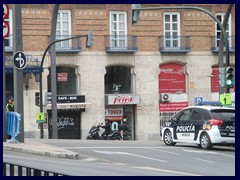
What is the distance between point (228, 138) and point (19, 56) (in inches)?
302

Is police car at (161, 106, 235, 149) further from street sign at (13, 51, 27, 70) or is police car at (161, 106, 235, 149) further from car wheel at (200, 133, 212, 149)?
street sign at (13, 51, 27, 70)

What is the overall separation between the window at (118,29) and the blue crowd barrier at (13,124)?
21.4 meters

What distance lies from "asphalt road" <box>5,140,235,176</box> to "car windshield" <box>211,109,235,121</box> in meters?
1.15

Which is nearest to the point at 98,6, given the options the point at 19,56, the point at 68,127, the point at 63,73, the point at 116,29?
the point at 116,29

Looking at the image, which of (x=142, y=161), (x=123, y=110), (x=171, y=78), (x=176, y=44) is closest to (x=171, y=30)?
(x=176, y=44)

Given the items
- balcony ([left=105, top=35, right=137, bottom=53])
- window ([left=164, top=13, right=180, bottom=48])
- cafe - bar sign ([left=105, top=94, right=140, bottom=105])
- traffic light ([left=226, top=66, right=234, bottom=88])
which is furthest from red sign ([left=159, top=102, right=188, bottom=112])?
traffic light ([left=226, top=66, right=234, bottom=88])

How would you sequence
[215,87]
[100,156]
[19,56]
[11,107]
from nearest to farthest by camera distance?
[100,156] → [19,56] → [11,107] → [215,87]

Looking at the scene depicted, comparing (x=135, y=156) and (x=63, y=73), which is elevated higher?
(x=63, y=73)

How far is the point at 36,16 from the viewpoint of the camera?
45031 mm

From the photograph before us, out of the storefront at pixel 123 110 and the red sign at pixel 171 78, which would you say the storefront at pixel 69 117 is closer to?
the storefront at pixel 123 110

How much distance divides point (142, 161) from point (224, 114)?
5.60m

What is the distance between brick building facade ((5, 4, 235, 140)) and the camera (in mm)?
45188

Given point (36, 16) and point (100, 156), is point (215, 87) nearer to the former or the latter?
point (36, 16)

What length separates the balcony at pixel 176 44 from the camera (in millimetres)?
47656
